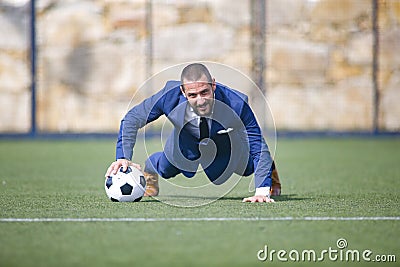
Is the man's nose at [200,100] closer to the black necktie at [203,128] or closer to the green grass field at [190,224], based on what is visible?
the black necktie at [203,128]

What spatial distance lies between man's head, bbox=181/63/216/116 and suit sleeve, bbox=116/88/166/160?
298mm

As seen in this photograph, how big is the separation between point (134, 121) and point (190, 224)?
1312 millimetres

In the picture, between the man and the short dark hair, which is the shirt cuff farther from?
the short dark hair

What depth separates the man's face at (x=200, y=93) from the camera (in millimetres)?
5820

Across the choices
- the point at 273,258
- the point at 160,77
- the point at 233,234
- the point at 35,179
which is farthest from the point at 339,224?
the point at 160,77

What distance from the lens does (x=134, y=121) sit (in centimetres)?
618

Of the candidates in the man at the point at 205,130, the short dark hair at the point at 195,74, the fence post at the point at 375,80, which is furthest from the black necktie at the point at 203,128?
the fence post at the point at 375,80

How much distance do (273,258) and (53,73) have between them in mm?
11564

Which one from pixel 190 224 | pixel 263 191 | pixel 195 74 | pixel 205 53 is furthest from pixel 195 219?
pixel 205 53

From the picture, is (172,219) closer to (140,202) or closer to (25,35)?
(140,202)

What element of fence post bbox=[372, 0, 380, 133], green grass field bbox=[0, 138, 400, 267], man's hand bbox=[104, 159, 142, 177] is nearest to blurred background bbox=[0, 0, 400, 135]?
fence post bbox=[372, 0, 380, 133]

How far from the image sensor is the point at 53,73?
50.0 ft

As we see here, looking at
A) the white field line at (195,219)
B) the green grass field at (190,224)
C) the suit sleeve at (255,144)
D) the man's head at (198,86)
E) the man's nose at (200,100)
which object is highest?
the man's head at (198,86)

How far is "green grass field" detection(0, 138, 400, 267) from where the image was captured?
419 cm
